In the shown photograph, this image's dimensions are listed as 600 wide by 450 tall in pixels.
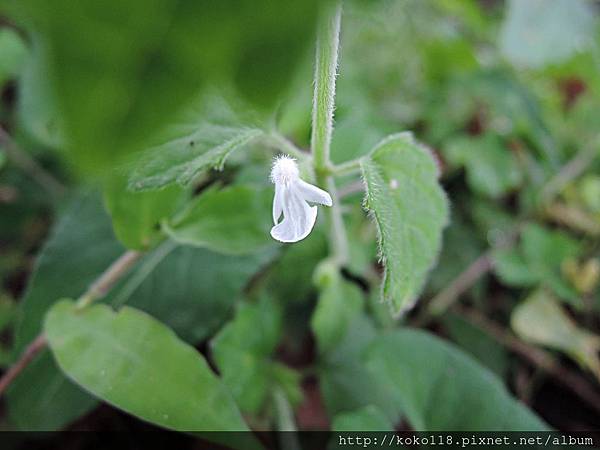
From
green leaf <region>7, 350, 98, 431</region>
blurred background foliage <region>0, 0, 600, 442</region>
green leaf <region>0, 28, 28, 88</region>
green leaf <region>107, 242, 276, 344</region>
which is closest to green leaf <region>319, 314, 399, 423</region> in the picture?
blurred background foliage <region>0, 0, 600, 442</region>

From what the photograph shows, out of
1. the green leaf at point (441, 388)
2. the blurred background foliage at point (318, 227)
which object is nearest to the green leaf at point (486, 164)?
the blurred background foliage at point (318, 227)

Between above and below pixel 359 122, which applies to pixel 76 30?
above

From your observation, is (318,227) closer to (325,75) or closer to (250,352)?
(250,352)

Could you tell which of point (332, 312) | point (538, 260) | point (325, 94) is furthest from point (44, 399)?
point (538, 260)

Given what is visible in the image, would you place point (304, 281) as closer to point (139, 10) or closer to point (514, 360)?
point (514, 360)

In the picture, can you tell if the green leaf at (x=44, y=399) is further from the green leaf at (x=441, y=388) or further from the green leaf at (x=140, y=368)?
the green leaf at (x=441, y=388)

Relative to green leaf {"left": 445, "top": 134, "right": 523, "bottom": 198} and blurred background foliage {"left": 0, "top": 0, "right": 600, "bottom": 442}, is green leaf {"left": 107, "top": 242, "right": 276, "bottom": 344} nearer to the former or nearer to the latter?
blurred background foliage {"left": 0, "top": 0, "right": 600, "bottom": 442}

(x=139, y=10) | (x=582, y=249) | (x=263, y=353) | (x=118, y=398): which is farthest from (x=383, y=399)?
(x=139, y=10)

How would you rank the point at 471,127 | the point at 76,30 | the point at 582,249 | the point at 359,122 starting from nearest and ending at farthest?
1. the point at 76,30
2. the point at 359,122
3. the point at 582,249
4. the point at 471,127
